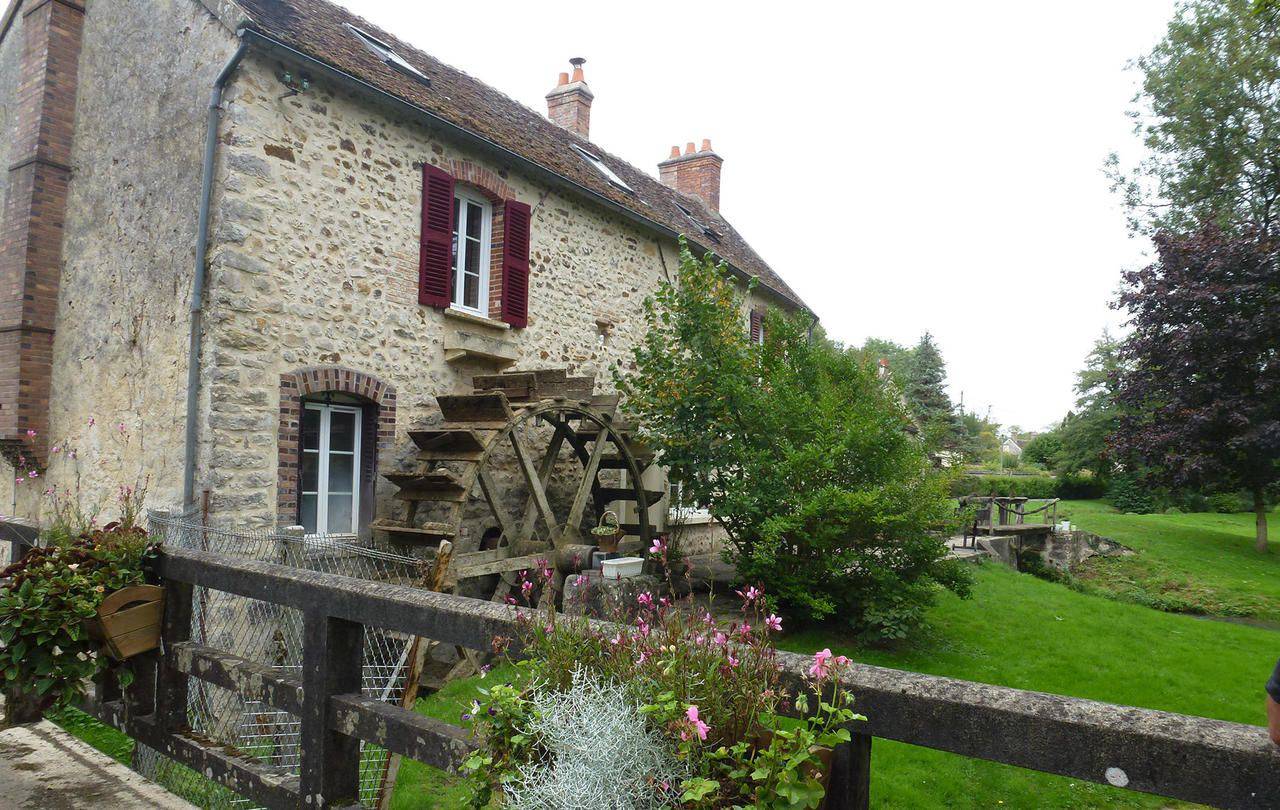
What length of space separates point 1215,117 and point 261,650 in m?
21.4

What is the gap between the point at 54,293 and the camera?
8508 mm

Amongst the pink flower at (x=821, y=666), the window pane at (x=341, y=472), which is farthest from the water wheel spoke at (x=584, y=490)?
the pink flower at (x=821, y=666)

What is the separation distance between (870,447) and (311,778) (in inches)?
260

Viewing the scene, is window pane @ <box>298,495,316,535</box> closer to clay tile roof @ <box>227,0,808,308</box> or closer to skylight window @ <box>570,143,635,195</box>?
clay tile roof @ <box>227,0,808,308</box>

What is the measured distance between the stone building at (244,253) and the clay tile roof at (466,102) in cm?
7

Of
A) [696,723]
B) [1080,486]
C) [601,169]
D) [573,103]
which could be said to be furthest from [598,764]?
[1080,486]

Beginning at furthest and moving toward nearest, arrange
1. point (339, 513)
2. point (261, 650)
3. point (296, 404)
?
1. point (339, 513)
2. point (296, 404)
3. point (261, 650)

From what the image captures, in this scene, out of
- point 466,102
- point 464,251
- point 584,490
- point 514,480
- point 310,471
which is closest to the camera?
point 310,471

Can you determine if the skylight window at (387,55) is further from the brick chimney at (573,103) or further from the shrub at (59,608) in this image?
the shrub at (59,608)

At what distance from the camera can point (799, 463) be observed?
26.0 ft

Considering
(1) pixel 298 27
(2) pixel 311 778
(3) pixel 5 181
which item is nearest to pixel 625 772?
(2) pixel 311 778

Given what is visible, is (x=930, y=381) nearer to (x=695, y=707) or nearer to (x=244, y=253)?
(x=244, y=253)

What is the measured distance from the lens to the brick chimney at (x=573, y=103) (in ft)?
51.0

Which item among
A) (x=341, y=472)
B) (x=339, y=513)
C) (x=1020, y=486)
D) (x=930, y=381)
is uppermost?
(x=930, y=381)
